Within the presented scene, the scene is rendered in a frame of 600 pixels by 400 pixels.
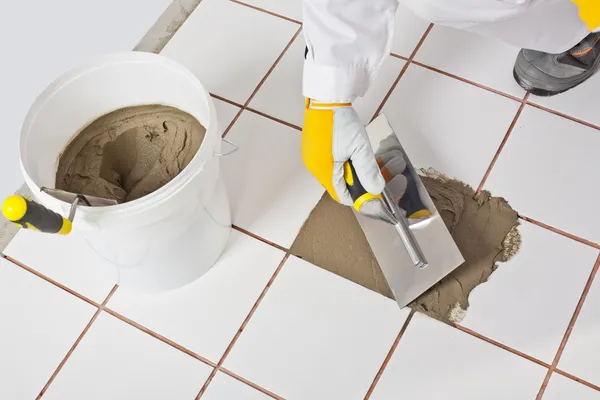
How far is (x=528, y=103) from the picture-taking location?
1.39m

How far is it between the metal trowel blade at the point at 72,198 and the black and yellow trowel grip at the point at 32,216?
0.05 m

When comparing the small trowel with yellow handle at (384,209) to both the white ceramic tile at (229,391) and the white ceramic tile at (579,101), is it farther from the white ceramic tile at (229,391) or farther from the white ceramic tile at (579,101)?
the white ceramic tile at (579,101)

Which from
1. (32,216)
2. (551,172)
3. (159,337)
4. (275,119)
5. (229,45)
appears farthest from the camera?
(229,45)

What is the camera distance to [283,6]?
1.58 metres

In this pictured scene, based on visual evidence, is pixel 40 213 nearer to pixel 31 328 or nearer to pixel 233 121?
pixel 31 328

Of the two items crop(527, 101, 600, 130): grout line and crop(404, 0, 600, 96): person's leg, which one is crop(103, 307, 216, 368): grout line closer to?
crop(404, 0, 600, 96): person's leg

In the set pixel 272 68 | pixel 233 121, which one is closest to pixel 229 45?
pixel 272 68

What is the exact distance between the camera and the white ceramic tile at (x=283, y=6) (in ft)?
5.14

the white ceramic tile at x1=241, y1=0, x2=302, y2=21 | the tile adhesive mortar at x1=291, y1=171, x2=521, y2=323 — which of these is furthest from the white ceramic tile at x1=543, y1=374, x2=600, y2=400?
the white ceramic tile at x1=241, y1=0, x2=302, y2=21

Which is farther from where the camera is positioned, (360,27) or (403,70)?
(403,70)

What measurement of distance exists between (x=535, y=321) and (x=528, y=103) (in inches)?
20.8

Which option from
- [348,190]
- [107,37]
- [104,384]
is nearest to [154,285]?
[104,384]

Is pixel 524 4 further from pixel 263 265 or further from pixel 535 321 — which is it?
pixel 263 265

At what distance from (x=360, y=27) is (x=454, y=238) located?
19.2 inches
